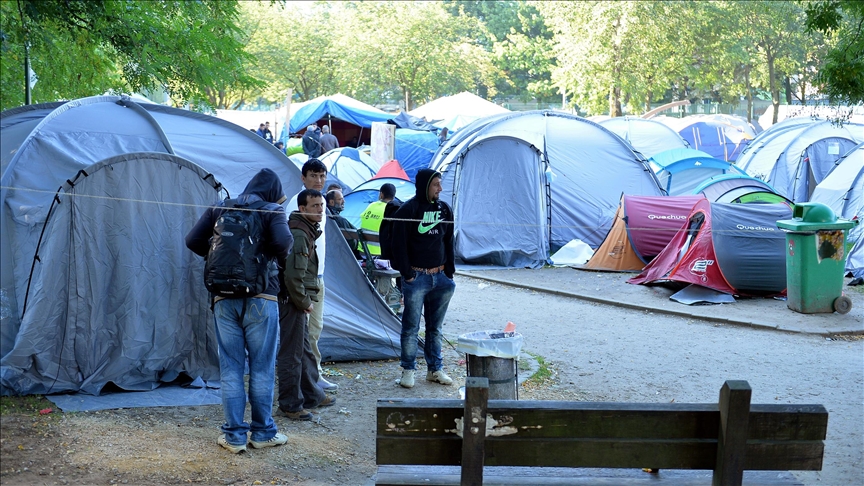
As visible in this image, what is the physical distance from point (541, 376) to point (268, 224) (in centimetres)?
343

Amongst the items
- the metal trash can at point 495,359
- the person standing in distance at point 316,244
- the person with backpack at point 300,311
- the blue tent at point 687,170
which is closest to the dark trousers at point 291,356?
the person with backpack at point 300,311

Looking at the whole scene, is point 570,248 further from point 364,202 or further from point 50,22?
point 50,22

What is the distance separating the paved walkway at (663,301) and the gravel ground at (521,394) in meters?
0.23

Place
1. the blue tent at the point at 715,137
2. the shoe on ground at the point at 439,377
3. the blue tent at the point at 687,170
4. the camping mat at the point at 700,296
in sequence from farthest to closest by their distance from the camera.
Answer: the blue tent at the point at 715,137, the blue tent at the point at 687,170, the camping mat at the point at 700,296, the shoe on ground at the point at 439,377

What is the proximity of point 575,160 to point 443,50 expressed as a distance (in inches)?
1255

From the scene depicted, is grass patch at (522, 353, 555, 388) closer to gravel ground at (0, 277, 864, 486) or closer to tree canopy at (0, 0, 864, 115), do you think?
gravel ground at (0, 277, 864, 486)

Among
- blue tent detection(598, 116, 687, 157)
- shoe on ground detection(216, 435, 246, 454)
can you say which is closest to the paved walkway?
shoe on ground detection(216, 435, 246, 454)

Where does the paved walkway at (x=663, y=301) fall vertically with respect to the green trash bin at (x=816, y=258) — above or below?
below

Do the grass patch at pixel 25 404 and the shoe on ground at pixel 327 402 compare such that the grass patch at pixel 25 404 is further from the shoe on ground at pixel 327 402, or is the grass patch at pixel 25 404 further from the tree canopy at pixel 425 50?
the tree canopy at pixel 425 50

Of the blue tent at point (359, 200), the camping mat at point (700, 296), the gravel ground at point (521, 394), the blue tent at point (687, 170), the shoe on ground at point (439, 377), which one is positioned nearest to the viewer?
the gravel ground at point (521, 394)

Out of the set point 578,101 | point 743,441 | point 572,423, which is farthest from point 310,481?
point 578,101

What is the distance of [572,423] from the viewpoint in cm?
348

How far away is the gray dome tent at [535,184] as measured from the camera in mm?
14836

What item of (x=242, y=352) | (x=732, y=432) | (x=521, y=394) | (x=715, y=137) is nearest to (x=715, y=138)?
(x=715, y=137)
